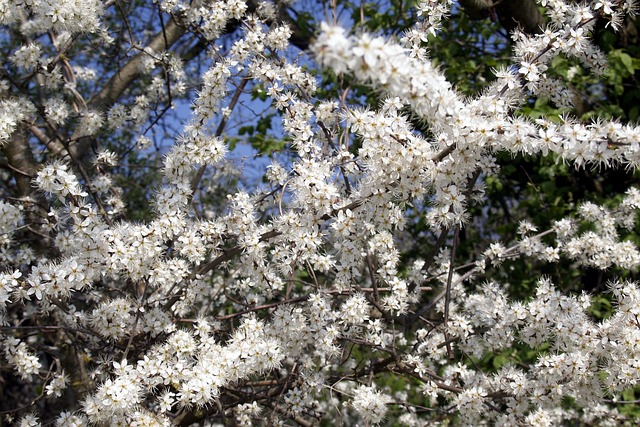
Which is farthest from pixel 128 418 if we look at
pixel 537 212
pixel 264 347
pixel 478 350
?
pixel 537 212

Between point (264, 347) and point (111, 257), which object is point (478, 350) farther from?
point (111, 257)

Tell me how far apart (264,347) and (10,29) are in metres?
3.61

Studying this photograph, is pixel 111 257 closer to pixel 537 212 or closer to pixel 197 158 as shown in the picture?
pixel 197 158

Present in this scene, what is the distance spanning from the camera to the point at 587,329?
2.43 meters

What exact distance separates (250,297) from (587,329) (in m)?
1.51

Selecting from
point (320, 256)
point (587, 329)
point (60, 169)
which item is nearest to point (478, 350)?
point (587, 329)

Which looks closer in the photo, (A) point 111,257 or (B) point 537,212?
(A) point 111,257

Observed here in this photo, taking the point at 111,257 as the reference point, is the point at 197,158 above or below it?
above

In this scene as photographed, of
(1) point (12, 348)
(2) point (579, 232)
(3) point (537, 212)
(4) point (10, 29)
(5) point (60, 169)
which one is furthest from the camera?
(4) point (10, 29)

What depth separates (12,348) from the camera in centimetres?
258

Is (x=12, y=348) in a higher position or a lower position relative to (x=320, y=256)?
lower

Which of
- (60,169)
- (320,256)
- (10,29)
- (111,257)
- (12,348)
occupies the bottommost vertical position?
(12,348)

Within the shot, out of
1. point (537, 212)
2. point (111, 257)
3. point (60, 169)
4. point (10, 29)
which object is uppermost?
point (10, 29)

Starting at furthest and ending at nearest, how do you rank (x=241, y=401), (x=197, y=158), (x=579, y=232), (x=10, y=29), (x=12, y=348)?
(x=10, y=29), (x=579, y=232), (x=241, y=401), (x=12, y=348), (x=197, y=158)
